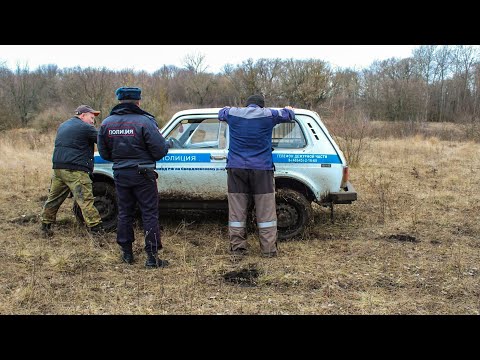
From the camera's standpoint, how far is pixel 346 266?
16.8 ft

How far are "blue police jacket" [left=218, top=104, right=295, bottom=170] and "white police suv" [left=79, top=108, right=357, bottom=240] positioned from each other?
0.78 metres

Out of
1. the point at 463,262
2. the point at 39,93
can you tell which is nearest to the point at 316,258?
the point at 463,262

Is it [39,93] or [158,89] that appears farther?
[39,93]

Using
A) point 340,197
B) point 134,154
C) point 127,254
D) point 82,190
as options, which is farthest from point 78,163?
point 340,197

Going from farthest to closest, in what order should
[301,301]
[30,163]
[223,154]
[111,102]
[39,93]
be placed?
[39,93], [111,102], [30,163], [223,154], [301,301]

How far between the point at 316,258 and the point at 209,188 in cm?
182

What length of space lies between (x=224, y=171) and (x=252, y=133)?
1.06 metres

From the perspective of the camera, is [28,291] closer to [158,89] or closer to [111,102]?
[111,102]

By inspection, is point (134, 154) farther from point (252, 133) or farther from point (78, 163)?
point (78, 163)

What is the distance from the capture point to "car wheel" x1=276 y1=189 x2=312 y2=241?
19.9ft

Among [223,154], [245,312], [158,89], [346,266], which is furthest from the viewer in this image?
[158,89]

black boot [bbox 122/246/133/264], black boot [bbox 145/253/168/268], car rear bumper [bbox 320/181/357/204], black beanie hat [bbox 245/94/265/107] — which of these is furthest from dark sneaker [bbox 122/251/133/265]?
car rear bumper [bbox 320/181/357/204]

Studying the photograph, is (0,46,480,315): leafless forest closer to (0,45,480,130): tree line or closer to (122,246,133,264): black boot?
(122,246,133,264): black boot

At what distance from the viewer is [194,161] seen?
6207mm
